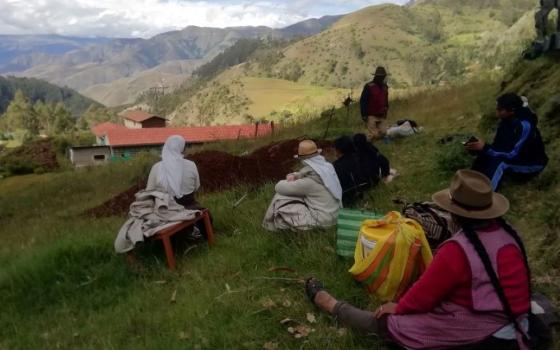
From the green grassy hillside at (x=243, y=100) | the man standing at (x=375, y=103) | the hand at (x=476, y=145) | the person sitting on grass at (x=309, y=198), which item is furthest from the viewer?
the green grassy hillside at (x=243, y=100)

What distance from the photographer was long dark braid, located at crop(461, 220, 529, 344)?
8.70 ft

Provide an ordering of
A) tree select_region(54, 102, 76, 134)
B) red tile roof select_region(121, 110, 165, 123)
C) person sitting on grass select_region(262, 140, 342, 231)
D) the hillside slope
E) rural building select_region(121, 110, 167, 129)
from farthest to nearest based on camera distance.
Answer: the hillside slope, tree select_region(54, 102, 76, 134), red tile roof select_region(121, 110, 165, 123), rural building select_region(121, 110, 167, 129), person sitting on grass select_region(262, 140, 342, 231)

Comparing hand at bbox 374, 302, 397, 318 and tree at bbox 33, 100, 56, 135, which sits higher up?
hand at bbox 374, 302, 397, 318

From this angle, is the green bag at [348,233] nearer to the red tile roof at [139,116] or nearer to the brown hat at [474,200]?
the brown hat at [474,200]

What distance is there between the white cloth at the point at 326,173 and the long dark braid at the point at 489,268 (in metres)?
2.59

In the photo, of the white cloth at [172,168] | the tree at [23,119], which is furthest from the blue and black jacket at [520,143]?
the tree at [23,119]

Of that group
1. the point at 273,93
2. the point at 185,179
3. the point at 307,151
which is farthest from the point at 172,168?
the point at 273,93

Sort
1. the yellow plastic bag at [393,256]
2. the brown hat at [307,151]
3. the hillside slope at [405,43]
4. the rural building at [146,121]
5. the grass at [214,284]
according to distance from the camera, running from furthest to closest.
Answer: the hillside slope at [405,43]
the rural building at [146,121]
the brown hat at [307,151]
the grass at [214,284]
the yellow plastic bag at [393,256]

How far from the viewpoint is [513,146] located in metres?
5.62

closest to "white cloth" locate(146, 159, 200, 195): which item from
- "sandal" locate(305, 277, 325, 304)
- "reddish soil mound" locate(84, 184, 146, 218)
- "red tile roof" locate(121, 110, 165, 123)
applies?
"sandal" locate(305, 277, 325, 304)

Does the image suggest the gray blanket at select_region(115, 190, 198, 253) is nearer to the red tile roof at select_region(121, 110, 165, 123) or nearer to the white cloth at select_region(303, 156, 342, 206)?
the white cloth at select_region(303, 156, 342, 206)

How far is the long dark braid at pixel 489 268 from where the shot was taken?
265cm

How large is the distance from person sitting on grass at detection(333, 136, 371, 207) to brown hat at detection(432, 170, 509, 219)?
134 inches

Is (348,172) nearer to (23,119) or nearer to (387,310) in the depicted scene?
(387,310)
